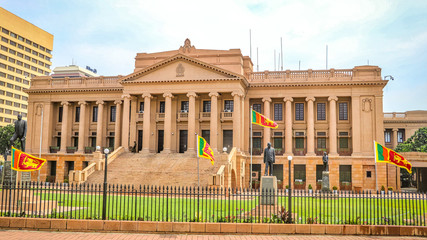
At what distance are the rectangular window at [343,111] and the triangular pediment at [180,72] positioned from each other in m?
12.5

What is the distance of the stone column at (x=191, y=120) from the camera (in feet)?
144

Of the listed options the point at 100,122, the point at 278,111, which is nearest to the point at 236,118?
the point at 278,111

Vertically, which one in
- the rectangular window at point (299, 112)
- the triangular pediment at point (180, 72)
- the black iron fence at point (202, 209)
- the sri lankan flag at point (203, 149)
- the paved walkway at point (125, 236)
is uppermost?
the triangular pediment at point (180, 72)

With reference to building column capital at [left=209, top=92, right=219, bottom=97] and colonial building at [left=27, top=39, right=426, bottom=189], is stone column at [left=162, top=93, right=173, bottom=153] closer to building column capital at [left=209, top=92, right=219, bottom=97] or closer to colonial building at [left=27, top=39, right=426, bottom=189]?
colonial building at [left=27, top=39, right=426, bottom=189]

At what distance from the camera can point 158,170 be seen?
38.7 m

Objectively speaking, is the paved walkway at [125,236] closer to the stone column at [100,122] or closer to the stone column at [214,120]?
the stone column at [214,120]

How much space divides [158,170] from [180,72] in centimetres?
1185

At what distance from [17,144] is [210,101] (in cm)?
3382

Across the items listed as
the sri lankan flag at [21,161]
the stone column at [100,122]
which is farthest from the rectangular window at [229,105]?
the sri lankan flag at [21,161]

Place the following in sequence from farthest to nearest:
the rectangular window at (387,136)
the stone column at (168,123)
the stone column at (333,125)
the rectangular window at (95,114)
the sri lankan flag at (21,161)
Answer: the rectangular window at (387,136) < the rectangular window at (95,114) < the stone column at (333,125) < the stone column at (168,123) < the sri lankan flag at (21,161)

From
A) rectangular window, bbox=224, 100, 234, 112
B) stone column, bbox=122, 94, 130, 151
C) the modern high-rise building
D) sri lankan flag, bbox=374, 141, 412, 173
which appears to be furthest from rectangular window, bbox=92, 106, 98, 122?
sri lankan flag, bbox=374, 141, 412, 173

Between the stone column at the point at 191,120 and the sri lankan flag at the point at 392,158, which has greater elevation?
the stone column at the point at 191,120

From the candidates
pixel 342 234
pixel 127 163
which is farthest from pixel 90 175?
pixel 342 234

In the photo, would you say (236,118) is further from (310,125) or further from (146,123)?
(146,123)
